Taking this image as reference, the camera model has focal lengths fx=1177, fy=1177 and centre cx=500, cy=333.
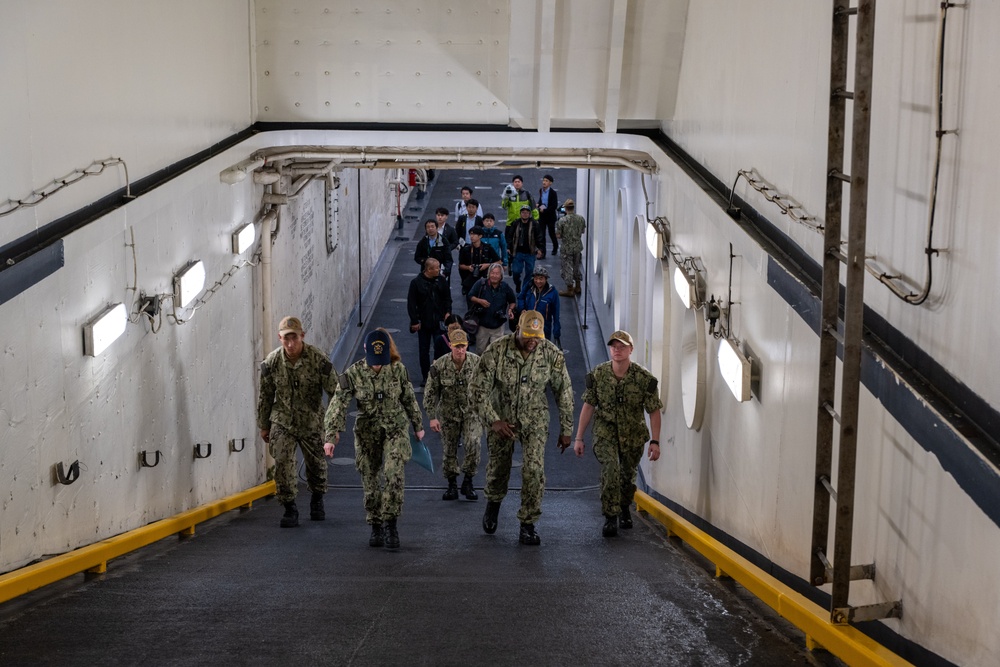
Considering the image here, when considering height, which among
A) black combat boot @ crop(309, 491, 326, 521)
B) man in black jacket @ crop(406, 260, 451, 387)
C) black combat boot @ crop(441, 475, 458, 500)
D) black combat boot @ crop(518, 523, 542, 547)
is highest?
man in black jacket @ crop(406, 260, 451, 387)

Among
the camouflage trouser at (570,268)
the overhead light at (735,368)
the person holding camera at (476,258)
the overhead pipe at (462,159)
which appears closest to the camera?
the overhead light at (735,368)

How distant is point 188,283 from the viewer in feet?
28.3

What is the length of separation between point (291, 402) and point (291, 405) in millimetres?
29

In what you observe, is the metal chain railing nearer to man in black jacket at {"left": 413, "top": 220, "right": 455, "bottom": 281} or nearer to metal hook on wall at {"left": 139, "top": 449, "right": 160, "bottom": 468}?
metal hook on wall at {"left": 139, "top": 449, "right": 160, "bottom": 468}

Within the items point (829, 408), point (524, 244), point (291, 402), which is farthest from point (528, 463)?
point (524, 244)

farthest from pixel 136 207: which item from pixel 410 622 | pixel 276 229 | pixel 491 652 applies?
pixel 276 229

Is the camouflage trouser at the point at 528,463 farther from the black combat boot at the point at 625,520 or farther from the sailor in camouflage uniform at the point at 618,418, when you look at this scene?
the black combat boot at the point at 625,520

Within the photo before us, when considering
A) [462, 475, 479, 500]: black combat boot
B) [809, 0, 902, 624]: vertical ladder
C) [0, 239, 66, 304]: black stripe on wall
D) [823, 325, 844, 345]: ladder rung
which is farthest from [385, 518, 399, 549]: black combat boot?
[823, 325, 844, 345]: ladder rung

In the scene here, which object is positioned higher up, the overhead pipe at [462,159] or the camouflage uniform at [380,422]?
the overhead pipe at [462,159]

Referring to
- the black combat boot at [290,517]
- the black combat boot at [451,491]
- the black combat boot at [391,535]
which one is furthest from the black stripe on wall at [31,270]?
the black combat boot at [451,491]

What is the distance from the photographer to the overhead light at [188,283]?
27.9ft

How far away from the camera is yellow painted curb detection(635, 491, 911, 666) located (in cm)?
450

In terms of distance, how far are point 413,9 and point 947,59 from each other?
707 cm

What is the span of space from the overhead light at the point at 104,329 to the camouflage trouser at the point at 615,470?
355cm
